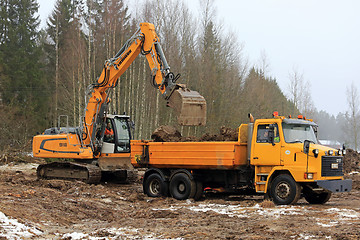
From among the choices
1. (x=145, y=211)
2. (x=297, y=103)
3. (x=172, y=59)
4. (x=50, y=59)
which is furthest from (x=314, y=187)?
(x=297, y=103)

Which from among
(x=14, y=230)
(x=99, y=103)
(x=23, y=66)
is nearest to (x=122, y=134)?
(x=99, y=103)

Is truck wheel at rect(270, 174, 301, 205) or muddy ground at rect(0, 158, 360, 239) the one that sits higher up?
truck wheel at rect(270, 174, 301, 205)

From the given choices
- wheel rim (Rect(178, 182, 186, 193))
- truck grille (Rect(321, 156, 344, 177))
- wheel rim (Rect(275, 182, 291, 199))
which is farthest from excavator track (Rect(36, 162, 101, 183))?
truck grille (Rect(321, 156, 344, 177))

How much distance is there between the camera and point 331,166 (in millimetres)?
12227

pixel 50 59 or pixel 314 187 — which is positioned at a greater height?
pixel 50 59

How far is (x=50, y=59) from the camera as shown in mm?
45688

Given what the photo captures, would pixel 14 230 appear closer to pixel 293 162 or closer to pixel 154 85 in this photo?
pixel 293 162

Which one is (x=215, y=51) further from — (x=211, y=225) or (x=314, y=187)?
(x=211, y=225)

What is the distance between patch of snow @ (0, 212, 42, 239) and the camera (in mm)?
7881

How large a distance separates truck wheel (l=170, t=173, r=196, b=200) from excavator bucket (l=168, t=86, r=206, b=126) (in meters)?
1.68

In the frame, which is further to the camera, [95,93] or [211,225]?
[95,93]

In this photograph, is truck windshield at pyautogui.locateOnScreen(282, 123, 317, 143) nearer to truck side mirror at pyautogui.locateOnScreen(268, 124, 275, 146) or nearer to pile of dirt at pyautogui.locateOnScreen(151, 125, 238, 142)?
truck side mirror at pyautogui.locateOnScreen(268, 124, 275, 146)

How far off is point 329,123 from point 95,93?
16873 cm

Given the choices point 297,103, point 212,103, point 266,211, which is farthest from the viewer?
point 297,103
